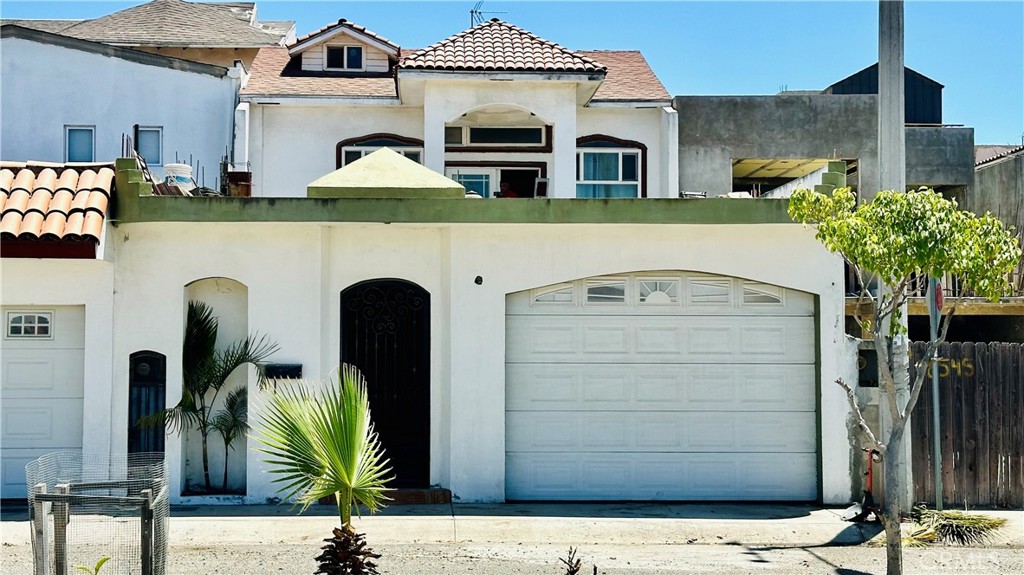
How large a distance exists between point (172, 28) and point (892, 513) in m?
21.6

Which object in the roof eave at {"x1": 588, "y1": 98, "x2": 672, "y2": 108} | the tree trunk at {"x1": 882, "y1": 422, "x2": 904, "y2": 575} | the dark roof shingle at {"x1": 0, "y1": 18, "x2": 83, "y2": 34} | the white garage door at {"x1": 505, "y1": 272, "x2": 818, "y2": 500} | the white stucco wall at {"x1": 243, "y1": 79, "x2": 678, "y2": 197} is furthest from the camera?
the dark roof shingle at {"x1": 0, "y1": 18, "x2": 83, "y2": 34}

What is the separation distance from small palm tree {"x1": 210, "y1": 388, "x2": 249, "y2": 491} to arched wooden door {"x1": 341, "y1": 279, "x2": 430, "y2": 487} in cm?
130

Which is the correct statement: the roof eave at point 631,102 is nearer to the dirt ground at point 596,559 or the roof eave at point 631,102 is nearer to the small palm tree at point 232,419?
the small palm tree at point 232,419

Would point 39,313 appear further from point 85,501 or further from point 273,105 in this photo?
point 273,105

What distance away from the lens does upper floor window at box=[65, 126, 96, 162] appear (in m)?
19.7

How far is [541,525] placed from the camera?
36.7 ft

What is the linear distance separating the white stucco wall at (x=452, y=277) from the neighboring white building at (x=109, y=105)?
25.9ft

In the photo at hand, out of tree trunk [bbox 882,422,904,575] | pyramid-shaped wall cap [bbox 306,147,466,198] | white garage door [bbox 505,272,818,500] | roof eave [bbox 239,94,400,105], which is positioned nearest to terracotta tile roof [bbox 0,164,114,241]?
pyramid-shaped wall cap [bbox 306,147,466,198]

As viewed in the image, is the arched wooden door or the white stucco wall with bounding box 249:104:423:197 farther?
the white stucco wall with bounding box 249:104:423:197

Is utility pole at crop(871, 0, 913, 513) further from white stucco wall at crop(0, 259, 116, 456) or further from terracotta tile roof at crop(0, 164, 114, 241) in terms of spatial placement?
white stucco wall at crop(0, 259, 116, 456)

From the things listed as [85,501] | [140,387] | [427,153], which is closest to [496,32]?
[427,153]

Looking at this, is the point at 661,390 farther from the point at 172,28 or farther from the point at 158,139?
the point at 172,28

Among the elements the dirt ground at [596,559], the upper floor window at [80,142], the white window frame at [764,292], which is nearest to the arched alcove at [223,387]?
the dirt ground at [596,559]

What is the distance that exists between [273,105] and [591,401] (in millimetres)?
10109
